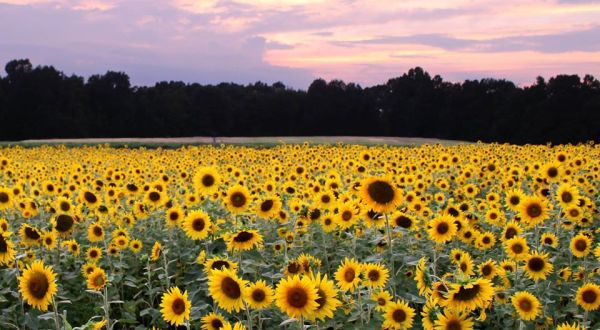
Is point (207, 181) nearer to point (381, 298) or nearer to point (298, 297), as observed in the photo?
point (381, 298)

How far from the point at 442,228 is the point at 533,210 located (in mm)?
1048

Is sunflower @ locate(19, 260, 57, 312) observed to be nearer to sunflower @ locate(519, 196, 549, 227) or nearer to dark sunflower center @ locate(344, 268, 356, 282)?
dark sunflower center @ locate(344, 268, 356, 282)

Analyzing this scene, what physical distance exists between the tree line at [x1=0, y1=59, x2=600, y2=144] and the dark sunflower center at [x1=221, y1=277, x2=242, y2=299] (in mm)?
65539

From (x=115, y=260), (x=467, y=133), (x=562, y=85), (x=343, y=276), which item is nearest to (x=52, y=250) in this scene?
(x=115, y=260)

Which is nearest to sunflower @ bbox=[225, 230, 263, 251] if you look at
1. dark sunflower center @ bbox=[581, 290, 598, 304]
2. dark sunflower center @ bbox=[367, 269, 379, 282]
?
dark sunflower center @ bbox=[367, 269, 379, 282]

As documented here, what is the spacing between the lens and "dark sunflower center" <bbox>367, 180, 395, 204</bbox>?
559 centimetres

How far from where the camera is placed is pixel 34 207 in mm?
8750

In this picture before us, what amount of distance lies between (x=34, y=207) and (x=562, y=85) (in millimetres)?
67999

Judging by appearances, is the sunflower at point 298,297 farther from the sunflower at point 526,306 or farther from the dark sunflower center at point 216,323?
the sunflower at point 526,306

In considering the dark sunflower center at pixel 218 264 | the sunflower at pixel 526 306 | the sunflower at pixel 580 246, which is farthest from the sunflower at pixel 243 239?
the sunflower at pixel 580 246

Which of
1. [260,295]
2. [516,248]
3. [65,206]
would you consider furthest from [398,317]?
[65,206]

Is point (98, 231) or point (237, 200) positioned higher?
point (237, 200)

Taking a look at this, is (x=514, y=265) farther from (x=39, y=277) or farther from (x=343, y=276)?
(x=39, y=277)

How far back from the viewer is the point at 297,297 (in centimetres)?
348
